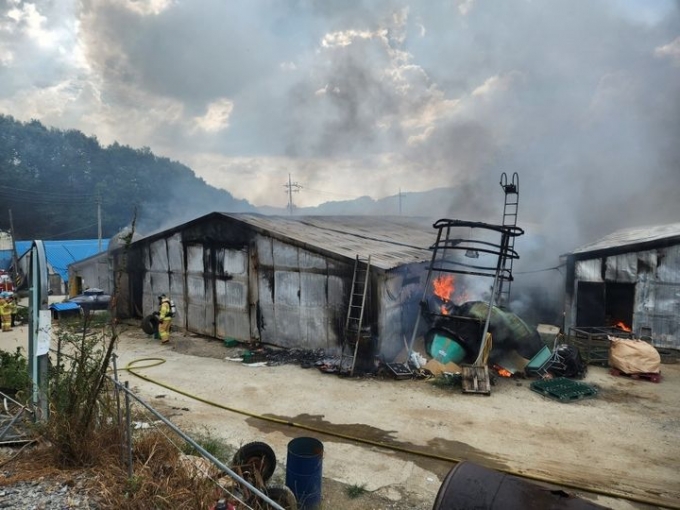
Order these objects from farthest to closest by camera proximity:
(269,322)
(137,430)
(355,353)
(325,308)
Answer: (269,322)
(325,308)
(355,353)
(137,430)

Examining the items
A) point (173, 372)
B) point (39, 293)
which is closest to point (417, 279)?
point (173, 372)

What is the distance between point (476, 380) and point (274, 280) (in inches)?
266

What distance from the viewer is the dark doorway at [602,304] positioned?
13.9 metres

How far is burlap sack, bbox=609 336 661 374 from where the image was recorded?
1086 cm

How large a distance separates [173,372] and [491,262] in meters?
12.8

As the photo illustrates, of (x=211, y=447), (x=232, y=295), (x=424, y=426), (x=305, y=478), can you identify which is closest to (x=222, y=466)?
(x=305, y=478)

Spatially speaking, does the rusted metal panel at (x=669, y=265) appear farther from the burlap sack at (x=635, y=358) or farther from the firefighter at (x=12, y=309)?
the firefighter at (x=12, y=309)

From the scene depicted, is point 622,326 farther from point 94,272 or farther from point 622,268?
point 94,272

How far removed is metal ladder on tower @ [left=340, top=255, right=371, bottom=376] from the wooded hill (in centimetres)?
3153

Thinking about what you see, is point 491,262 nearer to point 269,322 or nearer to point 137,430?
point 269,322

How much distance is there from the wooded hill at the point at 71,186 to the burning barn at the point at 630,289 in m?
33.9

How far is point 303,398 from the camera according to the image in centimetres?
952

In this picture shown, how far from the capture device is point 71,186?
49.5 meters

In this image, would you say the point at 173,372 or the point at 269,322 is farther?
the point at 269,322
